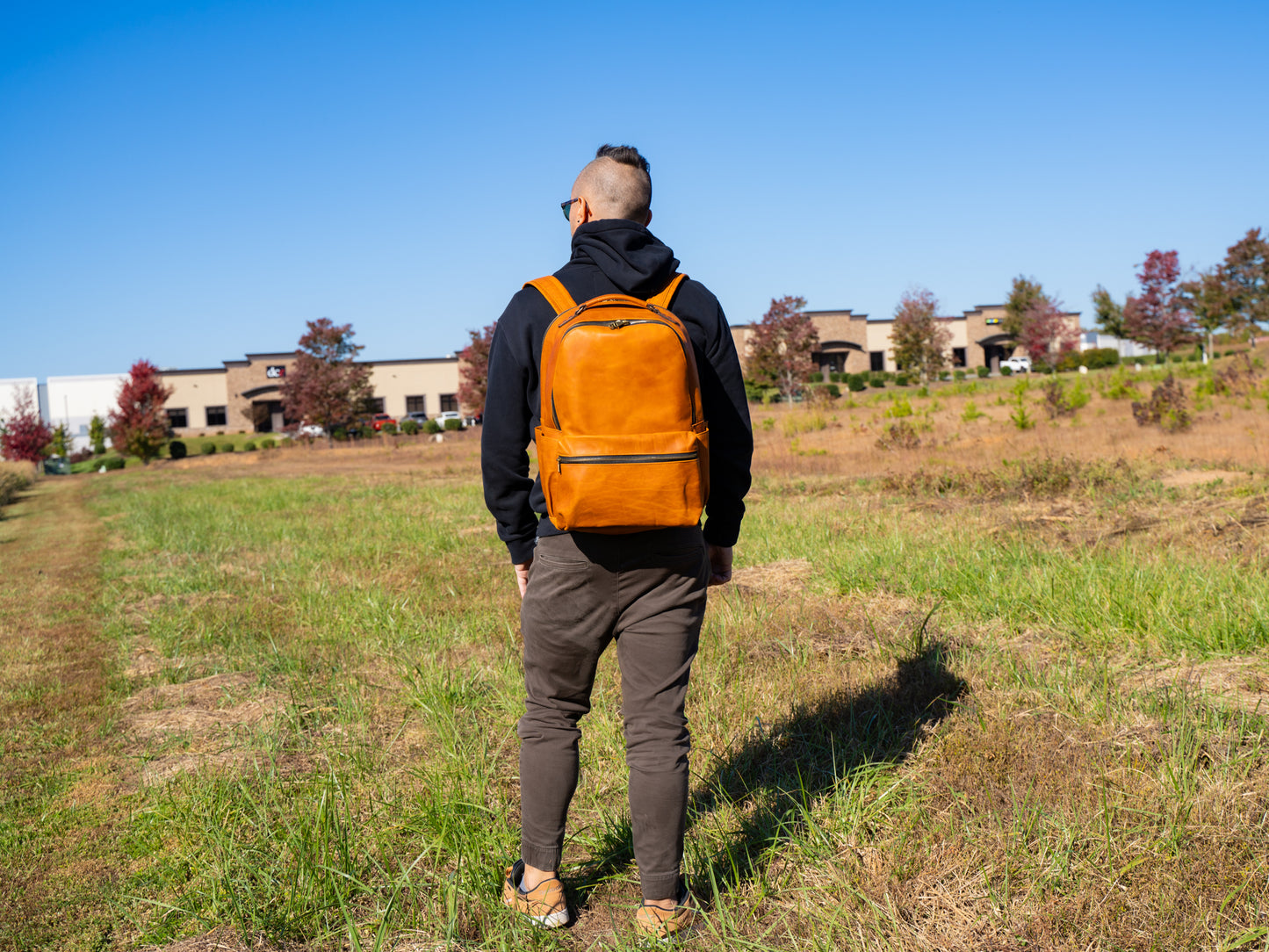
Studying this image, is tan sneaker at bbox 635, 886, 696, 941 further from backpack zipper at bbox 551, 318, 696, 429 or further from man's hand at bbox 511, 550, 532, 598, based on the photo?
backpack zipper at bbox 551, 318, 696, 429

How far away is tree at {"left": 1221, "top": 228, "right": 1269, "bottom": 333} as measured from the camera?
39.0 metres

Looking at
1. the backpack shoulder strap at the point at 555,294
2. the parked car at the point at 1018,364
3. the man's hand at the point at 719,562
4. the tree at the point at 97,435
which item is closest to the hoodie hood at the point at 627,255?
the backpack shoulder strap at the point at 555,294

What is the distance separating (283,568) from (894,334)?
49.1 meters

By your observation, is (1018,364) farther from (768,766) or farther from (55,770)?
(55,770)

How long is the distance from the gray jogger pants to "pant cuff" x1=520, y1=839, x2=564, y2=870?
14cm

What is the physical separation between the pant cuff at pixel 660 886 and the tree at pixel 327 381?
43.0 metres

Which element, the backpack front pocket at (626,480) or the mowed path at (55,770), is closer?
the backpack front pocket at (626,480)

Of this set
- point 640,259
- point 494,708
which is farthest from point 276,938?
point 640,259

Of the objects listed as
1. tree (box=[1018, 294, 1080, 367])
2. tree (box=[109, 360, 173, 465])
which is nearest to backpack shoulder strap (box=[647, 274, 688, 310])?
tree (box=[109, 360, 173, 465])

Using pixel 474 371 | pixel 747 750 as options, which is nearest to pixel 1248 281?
pixel 474 371

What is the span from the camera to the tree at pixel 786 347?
4166cm

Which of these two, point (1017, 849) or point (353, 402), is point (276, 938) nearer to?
point (1017, 849)

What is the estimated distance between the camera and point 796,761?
3.10 meters

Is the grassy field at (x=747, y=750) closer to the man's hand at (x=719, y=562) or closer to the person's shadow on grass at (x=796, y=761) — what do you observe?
the person's shadow on grass at (x=796, y=761)
